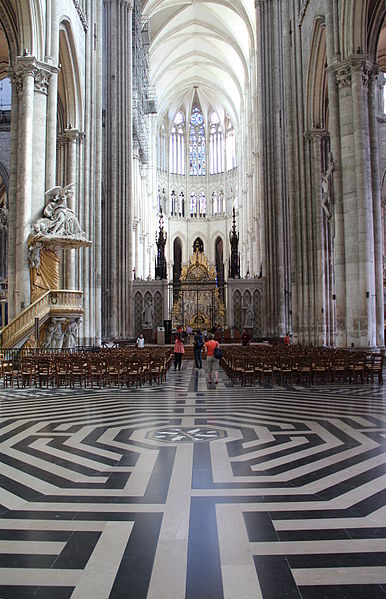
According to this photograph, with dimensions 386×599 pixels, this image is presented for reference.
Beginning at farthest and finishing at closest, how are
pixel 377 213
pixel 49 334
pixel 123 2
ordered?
pixel 123 2 → pixel 377 213 → pixel 49 334

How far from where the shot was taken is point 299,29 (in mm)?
24672

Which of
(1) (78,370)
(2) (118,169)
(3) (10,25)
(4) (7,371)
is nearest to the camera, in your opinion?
(1) (78,370)

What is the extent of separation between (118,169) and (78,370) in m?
21.6

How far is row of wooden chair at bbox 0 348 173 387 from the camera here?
496 inches

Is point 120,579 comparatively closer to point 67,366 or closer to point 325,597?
point 325,597

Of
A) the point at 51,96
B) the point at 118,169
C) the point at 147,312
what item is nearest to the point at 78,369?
the point at 51,96

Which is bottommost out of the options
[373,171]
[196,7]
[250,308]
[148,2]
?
[250,308]

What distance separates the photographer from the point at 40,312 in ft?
50.1

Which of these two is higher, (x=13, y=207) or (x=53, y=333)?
(x=13, y=207)

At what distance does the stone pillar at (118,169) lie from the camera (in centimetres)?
3102

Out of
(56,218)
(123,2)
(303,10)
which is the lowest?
(56,218)

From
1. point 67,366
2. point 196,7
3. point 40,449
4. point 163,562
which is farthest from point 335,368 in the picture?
point 196,7

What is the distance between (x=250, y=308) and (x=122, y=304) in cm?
802

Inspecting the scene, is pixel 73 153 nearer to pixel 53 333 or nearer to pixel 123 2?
pixel 53 333
